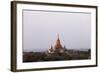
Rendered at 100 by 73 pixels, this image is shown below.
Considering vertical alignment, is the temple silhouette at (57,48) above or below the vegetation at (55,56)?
above

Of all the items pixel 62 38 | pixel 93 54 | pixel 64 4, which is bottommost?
pixel 93 54

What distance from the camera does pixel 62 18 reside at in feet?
6.47

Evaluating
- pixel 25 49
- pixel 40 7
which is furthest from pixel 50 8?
pixel 25 49

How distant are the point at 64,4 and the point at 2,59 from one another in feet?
2.36

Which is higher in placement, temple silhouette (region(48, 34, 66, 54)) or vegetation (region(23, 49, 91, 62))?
temple silhouette (region(48, 34, 66, 54))

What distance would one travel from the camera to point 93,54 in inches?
82.7

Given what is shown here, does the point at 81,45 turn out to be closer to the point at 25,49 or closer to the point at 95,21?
the point at 95,21

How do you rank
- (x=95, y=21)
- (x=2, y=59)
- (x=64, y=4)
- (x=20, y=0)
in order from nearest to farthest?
(x=2, y=59), (x=20, y=0), (x=64, y=4), (x=95, y=21)


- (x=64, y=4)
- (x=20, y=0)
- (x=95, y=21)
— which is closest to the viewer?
(x=20, y=0)

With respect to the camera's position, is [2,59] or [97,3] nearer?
[2,59]

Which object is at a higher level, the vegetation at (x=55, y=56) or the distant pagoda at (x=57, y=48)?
the distant pagoda at (x=57, y=48)

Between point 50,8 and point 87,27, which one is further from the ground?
point 50,8

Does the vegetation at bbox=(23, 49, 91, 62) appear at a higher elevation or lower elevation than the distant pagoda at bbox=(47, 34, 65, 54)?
lower

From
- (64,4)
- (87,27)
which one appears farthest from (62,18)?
(87,27)
